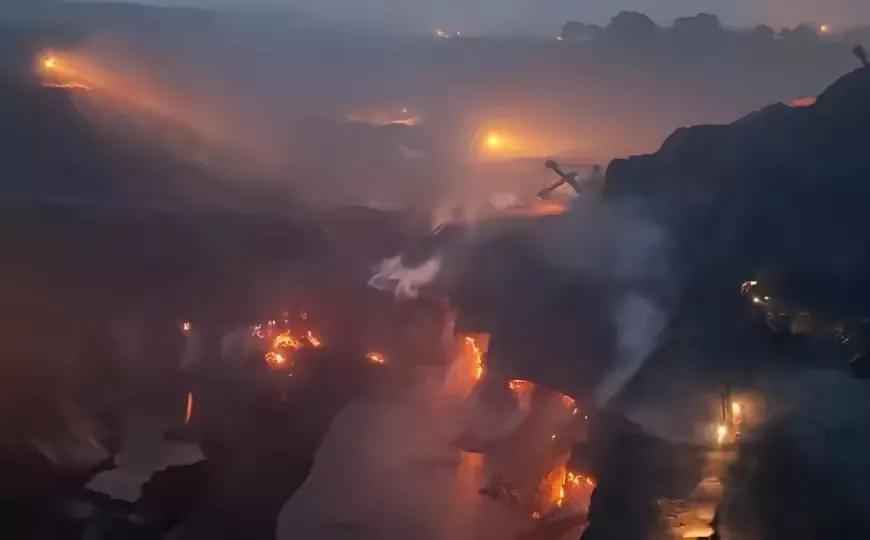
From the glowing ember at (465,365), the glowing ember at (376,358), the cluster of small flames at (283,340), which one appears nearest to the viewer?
the cluster of small flames at (283,340)

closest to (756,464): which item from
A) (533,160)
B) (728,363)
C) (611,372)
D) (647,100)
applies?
(728,363)

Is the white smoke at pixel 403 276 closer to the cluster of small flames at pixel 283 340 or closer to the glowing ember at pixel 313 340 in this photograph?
the glowing ember at pixel 313 340

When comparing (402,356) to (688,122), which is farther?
(688,122)

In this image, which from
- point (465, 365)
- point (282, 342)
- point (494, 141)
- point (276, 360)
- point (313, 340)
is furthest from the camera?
point (494, 141)

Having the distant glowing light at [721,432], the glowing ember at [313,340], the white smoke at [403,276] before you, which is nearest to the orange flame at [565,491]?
the distant glowing light at [721,432]

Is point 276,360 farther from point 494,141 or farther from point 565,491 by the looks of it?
point 494,141

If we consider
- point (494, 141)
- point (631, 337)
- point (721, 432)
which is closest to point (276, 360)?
point (631, 337)

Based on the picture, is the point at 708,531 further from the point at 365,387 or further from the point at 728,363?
the point at 365,387

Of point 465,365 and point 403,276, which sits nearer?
point 465,365

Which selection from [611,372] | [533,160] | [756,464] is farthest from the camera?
[533,160]
